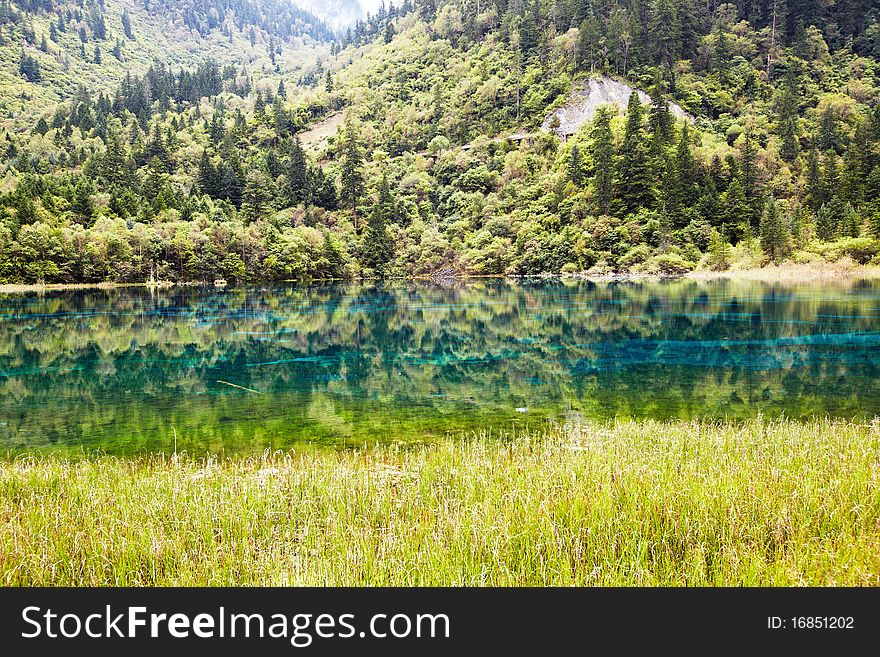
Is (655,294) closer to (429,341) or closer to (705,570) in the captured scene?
(429,341)

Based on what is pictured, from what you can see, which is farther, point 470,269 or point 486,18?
point 486,18

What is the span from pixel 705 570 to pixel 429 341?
2363cm

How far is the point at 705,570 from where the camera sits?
18.6 ft

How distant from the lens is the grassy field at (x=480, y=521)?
5.56m

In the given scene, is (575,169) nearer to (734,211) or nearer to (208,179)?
(734,211)

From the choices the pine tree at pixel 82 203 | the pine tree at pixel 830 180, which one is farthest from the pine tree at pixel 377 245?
the pine tree at pixel 830 180

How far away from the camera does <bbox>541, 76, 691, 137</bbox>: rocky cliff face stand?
422ft

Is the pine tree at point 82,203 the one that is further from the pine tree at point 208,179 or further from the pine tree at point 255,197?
the pine tree at point 208,179

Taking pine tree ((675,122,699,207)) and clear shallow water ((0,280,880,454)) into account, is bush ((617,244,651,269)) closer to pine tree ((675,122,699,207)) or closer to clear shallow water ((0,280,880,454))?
pine tree ((675,122,699,207))

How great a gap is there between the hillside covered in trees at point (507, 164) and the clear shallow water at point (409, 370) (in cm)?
4611

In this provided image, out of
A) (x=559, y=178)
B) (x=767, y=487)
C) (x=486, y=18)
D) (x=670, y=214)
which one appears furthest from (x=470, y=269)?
(x=486, y=18)

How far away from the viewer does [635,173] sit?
95.0 meters

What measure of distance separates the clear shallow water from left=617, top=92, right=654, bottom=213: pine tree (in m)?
56.8

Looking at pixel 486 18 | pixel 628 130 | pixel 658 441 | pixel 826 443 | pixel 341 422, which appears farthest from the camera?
pixel 486 18
